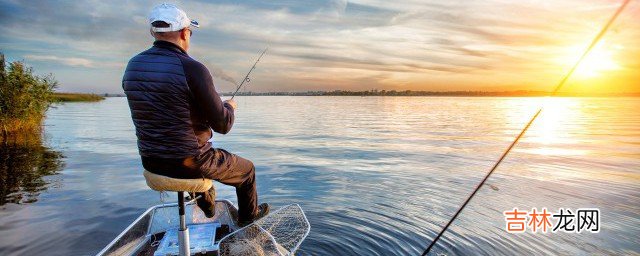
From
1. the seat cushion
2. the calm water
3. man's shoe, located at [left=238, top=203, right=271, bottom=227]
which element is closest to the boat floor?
man's shoe, located at [left=238, top=203, right=271, bottom=227]

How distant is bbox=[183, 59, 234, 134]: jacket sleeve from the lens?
4289mm

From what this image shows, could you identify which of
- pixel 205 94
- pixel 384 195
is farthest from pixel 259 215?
pixel 384 195

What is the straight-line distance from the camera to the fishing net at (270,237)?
5.89m

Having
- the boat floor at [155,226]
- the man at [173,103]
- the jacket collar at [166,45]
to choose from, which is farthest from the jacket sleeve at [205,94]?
the boat floor at [155,226]

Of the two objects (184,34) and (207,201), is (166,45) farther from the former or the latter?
(207,201)

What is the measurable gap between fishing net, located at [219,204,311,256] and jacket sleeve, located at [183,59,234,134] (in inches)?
80.5

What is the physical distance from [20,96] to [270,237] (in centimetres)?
2541

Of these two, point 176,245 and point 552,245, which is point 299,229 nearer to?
point 176,245

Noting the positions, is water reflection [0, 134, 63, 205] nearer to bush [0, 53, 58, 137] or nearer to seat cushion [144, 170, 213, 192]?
bush [0, 53, 58, 137]

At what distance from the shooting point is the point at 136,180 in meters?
14.5

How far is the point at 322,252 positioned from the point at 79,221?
6120mm

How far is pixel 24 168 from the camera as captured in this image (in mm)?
16406

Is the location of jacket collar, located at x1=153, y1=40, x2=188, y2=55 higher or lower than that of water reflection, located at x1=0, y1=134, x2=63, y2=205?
higher

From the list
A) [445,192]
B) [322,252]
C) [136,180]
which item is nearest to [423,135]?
[445,192]
